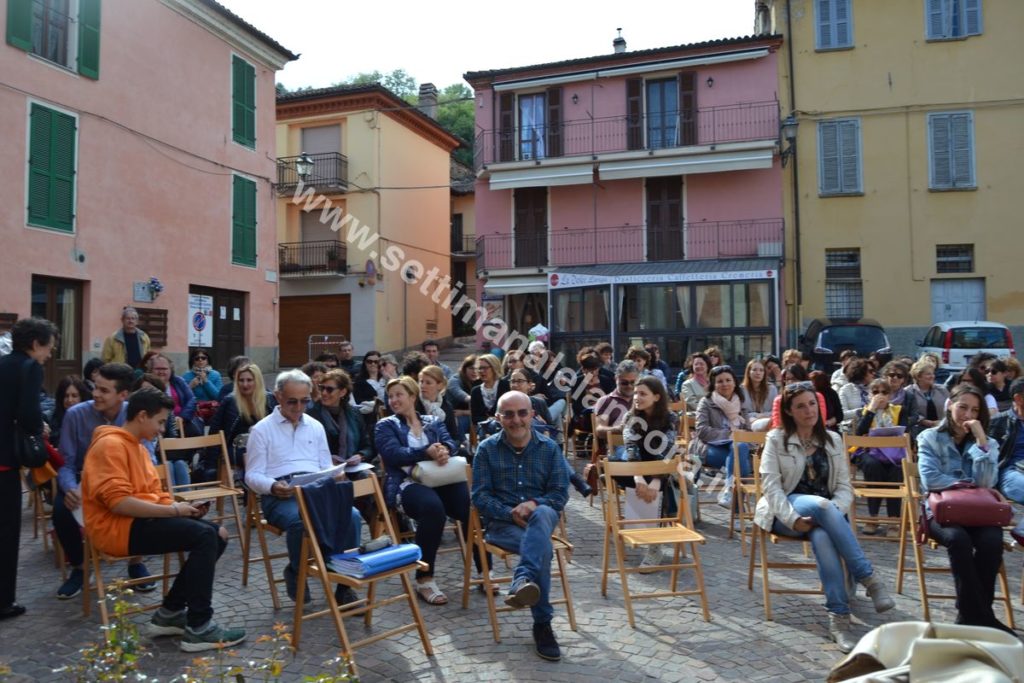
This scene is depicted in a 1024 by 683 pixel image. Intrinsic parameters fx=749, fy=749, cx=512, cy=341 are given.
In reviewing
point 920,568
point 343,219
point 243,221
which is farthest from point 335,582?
point 343,219

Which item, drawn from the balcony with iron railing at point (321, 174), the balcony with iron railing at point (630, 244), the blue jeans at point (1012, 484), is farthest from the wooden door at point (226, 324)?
the blue jeans at point (1012, 484)

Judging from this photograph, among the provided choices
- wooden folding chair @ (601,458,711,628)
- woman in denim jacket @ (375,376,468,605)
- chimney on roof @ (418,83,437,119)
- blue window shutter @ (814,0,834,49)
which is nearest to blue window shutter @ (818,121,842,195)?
blue window shutter @ (814,0,834,49)

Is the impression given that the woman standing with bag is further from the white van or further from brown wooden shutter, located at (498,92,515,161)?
brown wooden shutter, located at (498,92,515,161)

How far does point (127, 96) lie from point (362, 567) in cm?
1274

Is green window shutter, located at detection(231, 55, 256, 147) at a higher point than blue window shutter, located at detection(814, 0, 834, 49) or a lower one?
lower

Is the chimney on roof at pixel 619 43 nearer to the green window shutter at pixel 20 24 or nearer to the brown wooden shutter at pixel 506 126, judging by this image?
the brown wooden shutter at pixel 506 126

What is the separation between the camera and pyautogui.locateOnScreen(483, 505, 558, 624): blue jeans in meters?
3.94

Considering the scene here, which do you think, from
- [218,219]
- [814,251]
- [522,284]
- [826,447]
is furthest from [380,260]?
[826,447]

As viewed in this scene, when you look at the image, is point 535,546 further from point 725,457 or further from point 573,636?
point 725,457

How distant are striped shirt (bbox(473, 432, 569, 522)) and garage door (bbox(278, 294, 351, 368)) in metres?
19.8

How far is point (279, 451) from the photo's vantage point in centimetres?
473

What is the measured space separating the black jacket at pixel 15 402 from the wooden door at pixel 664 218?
57.8 ft

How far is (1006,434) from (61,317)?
12.9m

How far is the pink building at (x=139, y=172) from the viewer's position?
37.9 feet
